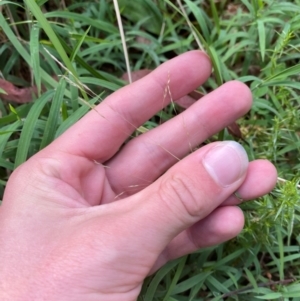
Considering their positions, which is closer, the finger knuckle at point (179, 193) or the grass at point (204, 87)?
the finger knuckle at point (179, 193)

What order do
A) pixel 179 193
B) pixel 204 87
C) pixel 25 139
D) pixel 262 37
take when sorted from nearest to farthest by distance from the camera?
pixel 179 193, pixel 25 139, pixel 262 37, pixel 204 87

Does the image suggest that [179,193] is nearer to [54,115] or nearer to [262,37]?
[54,115]

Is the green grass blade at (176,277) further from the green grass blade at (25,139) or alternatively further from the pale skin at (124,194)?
A: the green grass blade at (25,139)

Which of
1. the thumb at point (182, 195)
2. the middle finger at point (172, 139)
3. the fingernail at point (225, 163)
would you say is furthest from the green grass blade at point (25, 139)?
the fingernail at point (225, 163)

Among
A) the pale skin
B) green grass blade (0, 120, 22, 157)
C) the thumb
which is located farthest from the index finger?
the thumb

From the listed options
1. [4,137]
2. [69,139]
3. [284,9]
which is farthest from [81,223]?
[284,9]

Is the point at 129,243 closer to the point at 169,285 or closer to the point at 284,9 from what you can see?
the point at 169,285

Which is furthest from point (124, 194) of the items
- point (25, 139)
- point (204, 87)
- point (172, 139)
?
point (204, 87)
